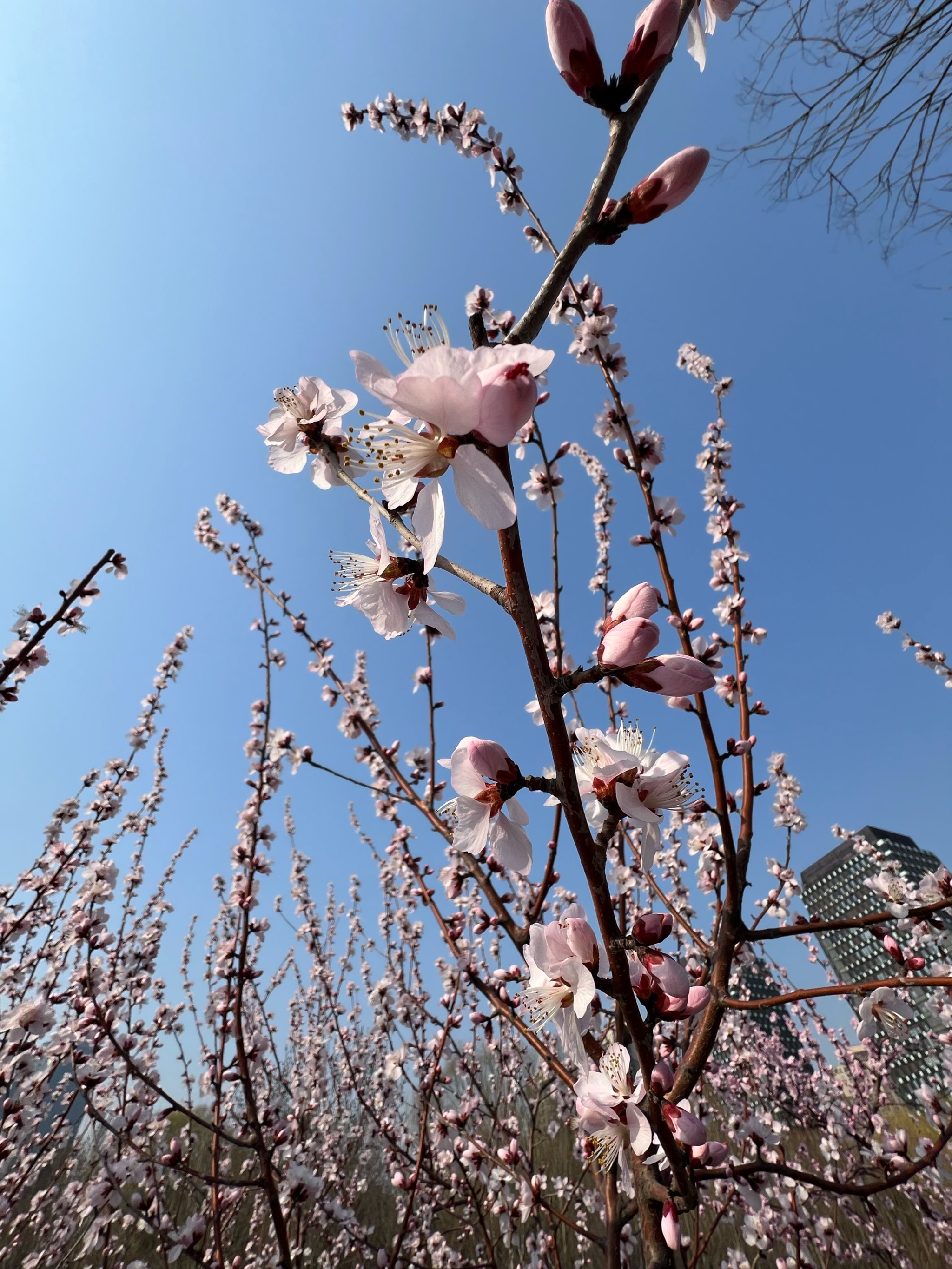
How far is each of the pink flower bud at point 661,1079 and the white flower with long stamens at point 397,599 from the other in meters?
0.76

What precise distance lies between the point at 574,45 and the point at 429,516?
2.38 feet

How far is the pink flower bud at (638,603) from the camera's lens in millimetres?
882

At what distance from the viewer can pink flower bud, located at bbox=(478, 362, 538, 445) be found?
679 millimetres

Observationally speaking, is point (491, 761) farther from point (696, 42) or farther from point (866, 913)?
point (866, 913)

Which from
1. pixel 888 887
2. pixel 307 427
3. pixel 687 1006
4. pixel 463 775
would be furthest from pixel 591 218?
pixel 888 887

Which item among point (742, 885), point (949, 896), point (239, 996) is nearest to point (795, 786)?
point (949, 896)

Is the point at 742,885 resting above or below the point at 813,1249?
above

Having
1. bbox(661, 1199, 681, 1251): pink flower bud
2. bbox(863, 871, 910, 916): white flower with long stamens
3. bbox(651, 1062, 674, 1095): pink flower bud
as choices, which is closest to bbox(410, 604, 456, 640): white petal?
bbox(651, 1062, 674, 1095): pink flower bud

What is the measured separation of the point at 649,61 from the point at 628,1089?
159 centimetres

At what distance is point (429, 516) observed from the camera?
0.83m

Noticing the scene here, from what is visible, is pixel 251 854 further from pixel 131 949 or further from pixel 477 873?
pixel 131 949

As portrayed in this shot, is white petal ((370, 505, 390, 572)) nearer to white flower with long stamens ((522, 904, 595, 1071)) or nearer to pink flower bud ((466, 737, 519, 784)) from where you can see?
pink flower bud ((466, 737, 519, 784))

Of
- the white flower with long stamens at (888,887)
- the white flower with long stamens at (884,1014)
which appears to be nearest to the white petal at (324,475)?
the white flower with long stamens at (884,1014)

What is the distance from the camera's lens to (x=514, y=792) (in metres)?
0.95
